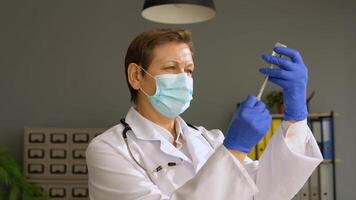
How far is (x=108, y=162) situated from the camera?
51.9 inches

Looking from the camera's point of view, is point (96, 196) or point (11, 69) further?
point (11, 69)

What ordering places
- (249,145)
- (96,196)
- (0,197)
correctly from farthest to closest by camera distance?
(0,197) → (96,196) → (249,145)

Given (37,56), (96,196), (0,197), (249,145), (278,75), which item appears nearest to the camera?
(249,145)

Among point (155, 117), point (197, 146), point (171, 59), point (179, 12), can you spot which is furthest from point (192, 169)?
point (179, 12)

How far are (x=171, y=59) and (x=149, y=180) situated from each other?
0.37 meters

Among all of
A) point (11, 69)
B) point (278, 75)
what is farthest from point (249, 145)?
point (11, 69)

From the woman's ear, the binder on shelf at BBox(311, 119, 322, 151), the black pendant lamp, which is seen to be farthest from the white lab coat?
the binder on shelf at BBox(311, 119, 322, 151)

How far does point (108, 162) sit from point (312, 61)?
3004 mm

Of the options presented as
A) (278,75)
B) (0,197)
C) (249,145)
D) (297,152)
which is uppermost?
(278,75)

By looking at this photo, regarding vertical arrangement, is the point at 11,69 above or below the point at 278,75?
below

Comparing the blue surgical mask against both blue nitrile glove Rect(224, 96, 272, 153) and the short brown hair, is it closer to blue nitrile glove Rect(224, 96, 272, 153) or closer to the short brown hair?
the short brown hair

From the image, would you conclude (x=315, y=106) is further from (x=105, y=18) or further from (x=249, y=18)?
(x=105, y=18)

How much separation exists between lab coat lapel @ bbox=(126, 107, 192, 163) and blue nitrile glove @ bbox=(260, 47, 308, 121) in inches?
14.1

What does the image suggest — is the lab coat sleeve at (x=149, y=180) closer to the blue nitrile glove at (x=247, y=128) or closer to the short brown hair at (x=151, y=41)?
the blue nitrile glove at (x=247, y=128)
